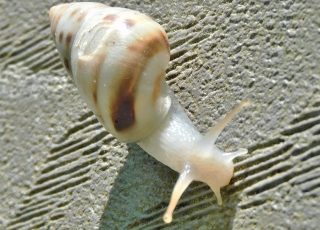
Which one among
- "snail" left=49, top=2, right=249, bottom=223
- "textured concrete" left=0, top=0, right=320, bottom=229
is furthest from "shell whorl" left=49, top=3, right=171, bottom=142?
"textured concrete" left=0, top=0, right=320, bottom=229

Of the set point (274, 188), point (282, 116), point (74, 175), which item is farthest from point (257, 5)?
point (74, 175)

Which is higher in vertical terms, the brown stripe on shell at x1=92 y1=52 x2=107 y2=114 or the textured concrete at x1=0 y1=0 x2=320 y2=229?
the brown stripe on shell at x1=92 y1=52 x2=107 y2=114

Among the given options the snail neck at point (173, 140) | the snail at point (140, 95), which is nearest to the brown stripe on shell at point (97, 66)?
the snail at point (140, 95)

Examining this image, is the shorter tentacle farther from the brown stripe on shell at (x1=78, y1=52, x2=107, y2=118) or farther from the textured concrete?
the brown stripe on shell at (x1=78, y1=52, x2=107, y2=118)

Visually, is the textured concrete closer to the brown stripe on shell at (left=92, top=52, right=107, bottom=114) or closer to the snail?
the snail

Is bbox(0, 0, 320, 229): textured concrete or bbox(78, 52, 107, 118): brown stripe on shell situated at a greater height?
bbox(78, 52, 107, 118): brown stripe on shell

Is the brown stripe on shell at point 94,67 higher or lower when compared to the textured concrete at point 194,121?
higher

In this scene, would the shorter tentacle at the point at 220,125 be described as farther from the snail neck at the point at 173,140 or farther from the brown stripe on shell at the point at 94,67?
the brown stripe on shell at the point at 94,67
